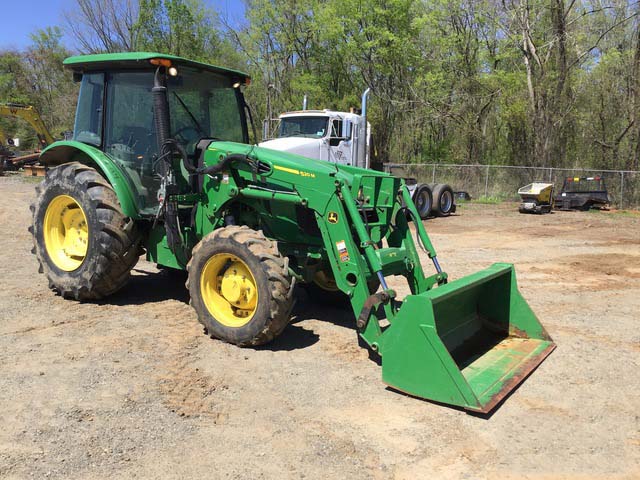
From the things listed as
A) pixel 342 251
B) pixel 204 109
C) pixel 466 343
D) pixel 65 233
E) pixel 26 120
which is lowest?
pixel 466 343

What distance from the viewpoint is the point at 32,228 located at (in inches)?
256

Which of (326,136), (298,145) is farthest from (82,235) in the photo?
(326,136)

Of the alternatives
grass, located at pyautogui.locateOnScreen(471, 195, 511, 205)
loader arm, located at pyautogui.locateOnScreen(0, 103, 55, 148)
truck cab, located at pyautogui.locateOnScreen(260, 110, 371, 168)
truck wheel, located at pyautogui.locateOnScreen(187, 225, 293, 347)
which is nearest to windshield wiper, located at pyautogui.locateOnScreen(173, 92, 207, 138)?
truck wheel, located at pyautogui.locateOnScreen(187, 225, 293, 347)

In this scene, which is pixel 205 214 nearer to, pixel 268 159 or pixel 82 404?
pixel 268 159

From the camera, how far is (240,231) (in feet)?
16.4

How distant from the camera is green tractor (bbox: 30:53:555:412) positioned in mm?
4461

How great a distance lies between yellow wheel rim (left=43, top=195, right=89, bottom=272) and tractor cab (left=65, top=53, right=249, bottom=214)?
31.5 inches

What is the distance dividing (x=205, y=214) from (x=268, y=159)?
36.8 inches

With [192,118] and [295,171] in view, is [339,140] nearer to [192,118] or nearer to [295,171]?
[192,118]

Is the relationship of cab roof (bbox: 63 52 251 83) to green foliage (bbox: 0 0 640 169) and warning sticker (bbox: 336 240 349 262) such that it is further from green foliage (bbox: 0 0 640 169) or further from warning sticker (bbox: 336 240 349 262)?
green foliage (bbox: 0 0 640 169)

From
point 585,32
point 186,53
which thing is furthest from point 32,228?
point 186,53

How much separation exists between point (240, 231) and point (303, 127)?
9.69 meters

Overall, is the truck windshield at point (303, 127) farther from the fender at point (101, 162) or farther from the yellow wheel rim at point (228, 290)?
the yellow wheel rim at point (228, 290)

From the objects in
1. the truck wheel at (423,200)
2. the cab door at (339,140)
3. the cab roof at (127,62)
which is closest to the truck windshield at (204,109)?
the cab roof at (127,62)
